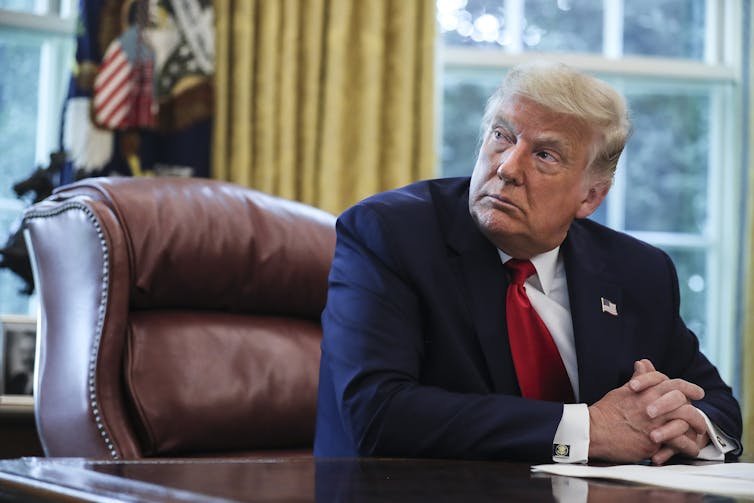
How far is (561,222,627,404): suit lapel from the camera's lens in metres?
1.83

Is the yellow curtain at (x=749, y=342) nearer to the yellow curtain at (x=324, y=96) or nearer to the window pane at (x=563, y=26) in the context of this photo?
the window pane at (x=563, y=26)

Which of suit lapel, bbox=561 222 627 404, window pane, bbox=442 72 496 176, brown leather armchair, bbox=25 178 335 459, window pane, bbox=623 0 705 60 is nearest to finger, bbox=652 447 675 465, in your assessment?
suit lapel, bbox=561 222 627 404

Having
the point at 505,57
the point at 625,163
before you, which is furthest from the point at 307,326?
the point at 625,163

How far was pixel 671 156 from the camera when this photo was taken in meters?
4.57

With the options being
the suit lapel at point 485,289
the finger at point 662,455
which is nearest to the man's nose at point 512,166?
the suit lapel at point 485,289

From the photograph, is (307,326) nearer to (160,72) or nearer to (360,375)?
(360,375)

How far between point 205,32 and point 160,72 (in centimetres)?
21

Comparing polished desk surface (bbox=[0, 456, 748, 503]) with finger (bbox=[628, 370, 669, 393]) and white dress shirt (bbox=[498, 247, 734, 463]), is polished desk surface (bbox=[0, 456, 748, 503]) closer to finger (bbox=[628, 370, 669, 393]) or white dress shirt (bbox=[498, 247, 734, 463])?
finger (bbox=[628, 370, 669, 393])

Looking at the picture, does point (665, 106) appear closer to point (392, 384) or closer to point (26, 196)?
point (26, 196)

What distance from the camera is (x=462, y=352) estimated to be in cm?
174

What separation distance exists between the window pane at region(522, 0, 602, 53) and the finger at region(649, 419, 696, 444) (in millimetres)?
3010

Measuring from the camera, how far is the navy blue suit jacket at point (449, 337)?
1555 millimetres

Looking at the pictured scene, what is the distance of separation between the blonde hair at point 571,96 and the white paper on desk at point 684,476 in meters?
0.74

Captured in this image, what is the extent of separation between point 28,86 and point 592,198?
2.53 metres
